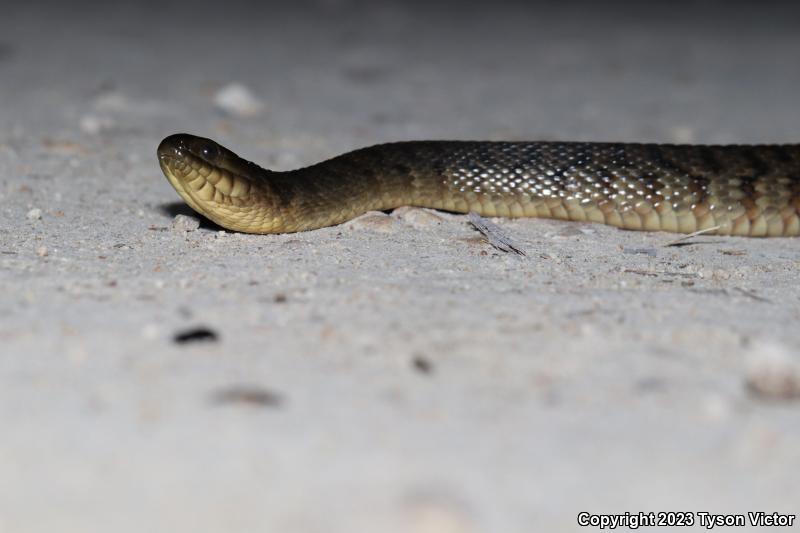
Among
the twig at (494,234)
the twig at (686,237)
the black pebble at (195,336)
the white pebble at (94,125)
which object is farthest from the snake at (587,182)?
the white pebble at (94,125)

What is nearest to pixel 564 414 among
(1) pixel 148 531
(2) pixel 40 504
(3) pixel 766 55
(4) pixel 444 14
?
(1) pixel 148 531

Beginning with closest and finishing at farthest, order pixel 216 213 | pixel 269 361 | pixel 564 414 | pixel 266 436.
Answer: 1. pixel 266 436
2. pixel 564 414
3. pixel 269 361
4. pixel 216 213

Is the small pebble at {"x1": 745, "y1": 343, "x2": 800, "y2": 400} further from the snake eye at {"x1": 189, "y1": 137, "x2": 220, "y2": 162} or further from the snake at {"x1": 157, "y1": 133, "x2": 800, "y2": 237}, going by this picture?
the snake eye at {"x1": 189, "y1": 137, "x2": 220, "y2": 162}

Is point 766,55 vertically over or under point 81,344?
over

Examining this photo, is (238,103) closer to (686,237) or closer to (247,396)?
(686,237)

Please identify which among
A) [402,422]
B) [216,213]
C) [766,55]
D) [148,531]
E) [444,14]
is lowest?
[148,531]

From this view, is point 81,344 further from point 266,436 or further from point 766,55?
point 766,55

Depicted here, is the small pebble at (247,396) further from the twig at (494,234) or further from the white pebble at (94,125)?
the white pebble at (94,125)

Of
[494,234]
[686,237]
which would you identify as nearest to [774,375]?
[494,234]
